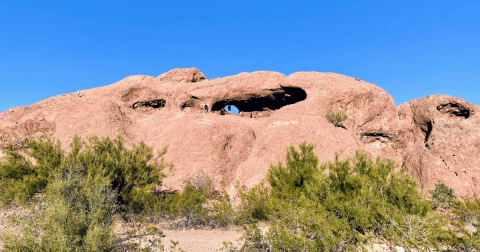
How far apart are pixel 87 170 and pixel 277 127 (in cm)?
1377

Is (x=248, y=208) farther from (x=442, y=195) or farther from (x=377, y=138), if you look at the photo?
(x=377, y=138)

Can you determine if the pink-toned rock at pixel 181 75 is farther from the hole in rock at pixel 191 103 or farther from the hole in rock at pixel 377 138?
the hole in rock at pixel 377 138

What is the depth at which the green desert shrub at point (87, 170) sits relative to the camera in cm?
1043

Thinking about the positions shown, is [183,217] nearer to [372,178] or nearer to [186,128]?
[372,178]

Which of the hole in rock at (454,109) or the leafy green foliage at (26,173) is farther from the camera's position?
the hole in rock at (454,109)

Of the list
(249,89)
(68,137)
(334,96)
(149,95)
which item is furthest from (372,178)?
(149,95)

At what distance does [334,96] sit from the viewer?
2200cm

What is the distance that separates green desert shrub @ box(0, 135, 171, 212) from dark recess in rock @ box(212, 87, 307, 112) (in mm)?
15441

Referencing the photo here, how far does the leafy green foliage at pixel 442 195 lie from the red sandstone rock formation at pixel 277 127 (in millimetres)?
982

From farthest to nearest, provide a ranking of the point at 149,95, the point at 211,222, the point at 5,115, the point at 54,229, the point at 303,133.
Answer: the point at 149,95, the point at 5,115, the point at 303,133, the point at 211,222, the point at 54,229

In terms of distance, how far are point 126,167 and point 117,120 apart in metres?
11.8

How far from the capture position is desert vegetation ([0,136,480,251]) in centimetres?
587

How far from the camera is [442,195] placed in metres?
15.3

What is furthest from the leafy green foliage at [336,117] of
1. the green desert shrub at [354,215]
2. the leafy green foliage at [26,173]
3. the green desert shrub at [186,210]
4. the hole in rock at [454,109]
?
the leafy green foliage at [26,173]
